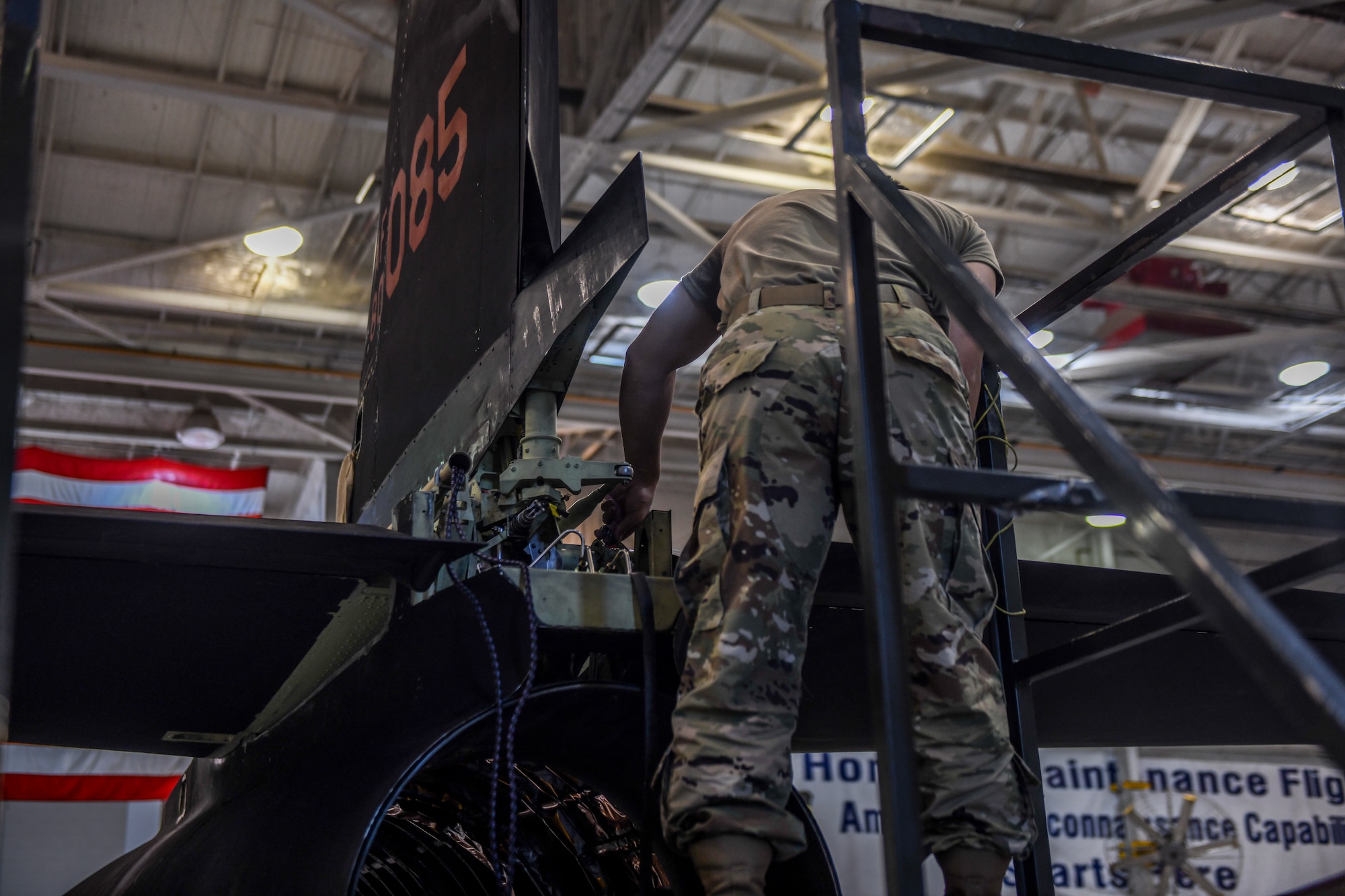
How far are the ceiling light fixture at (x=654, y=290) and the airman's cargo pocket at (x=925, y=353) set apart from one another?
29.7ft

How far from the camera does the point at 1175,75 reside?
6.06 ft

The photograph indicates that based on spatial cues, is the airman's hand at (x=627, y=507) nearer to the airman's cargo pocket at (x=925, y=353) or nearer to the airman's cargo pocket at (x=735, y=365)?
the airman's cargo pocket at (x=735, y=365)

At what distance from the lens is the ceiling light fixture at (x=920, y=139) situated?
29.8ft

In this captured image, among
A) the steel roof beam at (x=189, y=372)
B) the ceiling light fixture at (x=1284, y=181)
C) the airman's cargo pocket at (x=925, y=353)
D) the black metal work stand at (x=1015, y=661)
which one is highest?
the ceiling light fixture at (x=1284, y=181)

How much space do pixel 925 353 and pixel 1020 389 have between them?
86 centimetres

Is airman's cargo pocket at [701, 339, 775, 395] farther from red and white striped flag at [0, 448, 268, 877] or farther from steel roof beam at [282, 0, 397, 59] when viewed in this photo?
red and white striped flag at [0, 448, 268, 877]

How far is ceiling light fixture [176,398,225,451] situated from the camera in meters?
13.6

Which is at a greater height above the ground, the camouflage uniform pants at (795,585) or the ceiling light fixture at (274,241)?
the ceiling light fixture at (274,241)

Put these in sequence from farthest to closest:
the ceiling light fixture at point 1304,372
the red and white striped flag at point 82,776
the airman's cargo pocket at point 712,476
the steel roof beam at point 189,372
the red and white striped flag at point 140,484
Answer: the ceiling light fixture at point 1304,372, the red and white striped flag at point 82,776, the red and white striped flag at point 140,484, the steel roof beam at point 189,372, the airman's cargo pocket at point 712,476

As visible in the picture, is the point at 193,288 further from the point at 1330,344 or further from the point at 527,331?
the point at 1330,344

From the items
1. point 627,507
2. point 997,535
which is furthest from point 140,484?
point 997,535

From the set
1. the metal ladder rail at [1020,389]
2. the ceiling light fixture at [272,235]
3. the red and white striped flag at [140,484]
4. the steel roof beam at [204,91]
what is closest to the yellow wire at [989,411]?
the metal ladder rail at [1020,389]

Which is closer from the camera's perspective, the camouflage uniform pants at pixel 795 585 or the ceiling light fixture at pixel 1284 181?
the camouflage uniform pants at pixel 795 585

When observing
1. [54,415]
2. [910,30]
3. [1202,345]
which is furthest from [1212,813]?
[54,415]
